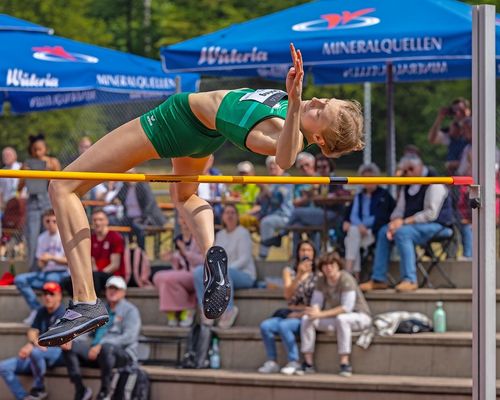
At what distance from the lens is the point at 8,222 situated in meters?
14.9

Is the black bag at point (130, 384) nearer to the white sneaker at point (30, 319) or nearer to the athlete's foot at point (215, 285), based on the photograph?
the white sneaker at point (30, 319)

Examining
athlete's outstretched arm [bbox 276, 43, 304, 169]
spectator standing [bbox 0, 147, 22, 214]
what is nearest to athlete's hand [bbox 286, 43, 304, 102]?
athlete's outstretched arm [bbox 276, 43, 304, 169]

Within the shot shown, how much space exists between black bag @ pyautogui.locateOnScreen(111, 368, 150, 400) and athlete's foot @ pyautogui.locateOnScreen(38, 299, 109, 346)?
4.45m

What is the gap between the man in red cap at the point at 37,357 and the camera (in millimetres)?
11664

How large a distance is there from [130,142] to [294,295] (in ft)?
15.3

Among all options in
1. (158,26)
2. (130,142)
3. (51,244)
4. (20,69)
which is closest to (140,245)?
(51,244)

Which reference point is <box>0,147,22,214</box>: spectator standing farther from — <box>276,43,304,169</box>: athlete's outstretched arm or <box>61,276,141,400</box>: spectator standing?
<box>276,43,304,169</box>: athlete's outstretched arm

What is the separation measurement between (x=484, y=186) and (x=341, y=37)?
11.4ft

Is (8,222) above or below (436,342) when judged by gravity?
above

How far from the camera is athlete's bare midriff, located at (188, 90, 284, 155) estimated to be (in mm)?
6531

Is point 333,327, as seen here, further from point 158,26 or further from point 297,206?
point 158,26

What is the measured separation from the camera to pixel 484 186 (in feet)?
24.5

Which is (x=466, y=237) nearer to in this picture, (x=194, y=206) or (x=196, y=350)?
(x=196, y=350)

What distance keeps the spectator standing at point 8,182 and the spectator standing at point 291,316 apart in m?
4.65
